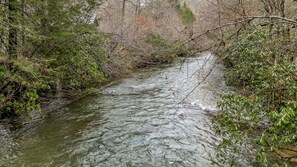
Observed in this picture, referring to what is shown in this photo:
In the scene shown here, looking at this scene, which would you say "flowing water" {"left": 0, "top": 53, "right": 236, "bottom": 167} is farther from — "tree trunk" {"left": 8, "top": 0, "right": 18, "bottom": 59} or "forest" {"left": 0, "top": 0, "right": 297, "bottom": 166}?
"tree trunk" {"left": 8, "top": 0, "right": 18, "bottom": 59}

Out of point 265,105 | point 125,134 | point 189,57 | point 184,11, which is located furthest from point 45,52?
point 184,11

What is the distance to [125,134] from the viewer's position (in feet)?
27.7

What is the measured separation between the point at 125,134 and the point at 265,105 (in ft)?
13.2

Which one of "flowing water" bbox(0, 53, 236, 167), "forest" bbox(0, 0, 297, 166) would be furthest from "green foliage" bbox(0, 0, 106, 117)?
"flowing water" bbox(0, 53, 236, 167)

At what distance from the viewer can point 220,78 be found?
17234 millimetres

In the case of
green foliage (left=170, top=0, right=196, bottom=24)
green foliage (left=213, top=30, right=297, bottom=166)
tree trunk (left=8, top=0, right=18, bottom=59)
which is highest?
green foliage (left=170, top=0, right=196, bottom=24)

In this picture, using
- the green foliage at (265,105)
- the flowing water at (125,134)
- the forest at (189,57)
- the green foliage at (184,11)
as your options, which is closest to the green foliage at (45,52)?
the forest at (189,57)

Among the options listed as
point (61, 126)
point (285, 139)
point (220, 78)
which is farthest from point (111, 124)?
point (220, 78)

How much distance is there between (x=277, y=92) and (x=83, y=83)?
9786 millimetres

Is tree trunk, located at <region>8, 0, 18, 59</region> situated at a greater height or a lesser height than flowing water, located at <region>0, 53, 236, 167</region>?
greater

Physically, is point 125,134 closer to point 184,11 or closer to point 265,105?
point 265,105

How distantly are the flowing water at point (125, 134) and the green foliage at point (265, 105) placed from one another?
3.22 ft

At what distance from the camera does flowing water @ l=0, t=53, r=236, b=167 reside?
6.78 m

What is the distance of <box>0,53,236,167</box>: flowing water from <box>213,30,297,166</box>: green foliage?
98cm
